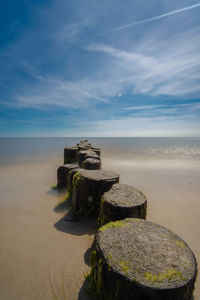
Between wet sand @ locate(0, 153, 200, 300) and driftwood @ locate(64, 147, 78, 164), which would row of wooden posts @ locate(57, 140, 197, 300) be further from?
driftwood @ locate(64, 147, 78, 164)

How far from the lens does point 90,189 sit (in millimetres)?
3211

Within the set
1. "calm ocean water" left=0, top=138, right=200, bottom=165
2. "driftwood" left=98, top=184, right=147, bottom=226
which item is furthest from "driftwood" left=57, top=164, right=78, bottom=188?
"calm ocean water" left=0, top=138, right=200, bottom=165

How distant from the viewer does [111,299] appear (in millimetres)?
1428

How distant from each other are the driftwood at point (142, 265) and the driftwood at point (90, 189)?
1258mm

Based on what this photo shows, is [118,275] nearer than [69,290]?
Yes

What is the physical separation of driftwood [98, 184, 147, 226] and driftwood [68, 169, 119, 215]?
47cm

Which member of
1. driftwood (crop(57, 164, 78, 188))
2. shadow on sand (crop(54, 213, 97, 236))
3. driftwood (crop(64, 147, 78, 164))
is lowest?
shadow on sand (crop(54, 213, 97, 236))

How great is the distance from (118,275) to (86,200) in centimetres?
208

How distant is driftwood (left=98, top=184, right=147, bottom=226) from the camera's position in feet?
7.30

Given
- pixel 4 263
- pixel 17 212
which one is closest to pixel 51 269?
pixel 4 263

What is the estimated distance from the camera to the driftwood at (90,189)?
3125mm

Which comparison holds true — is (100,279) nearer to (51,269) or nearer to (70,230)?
(51,269)

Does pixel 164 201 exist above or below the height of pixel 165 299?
below

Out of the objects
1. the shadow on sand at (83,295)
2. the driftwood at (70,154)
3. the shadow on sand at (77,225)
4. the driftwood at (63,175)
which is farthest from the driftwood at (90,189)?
the driftwood at (70,154)
